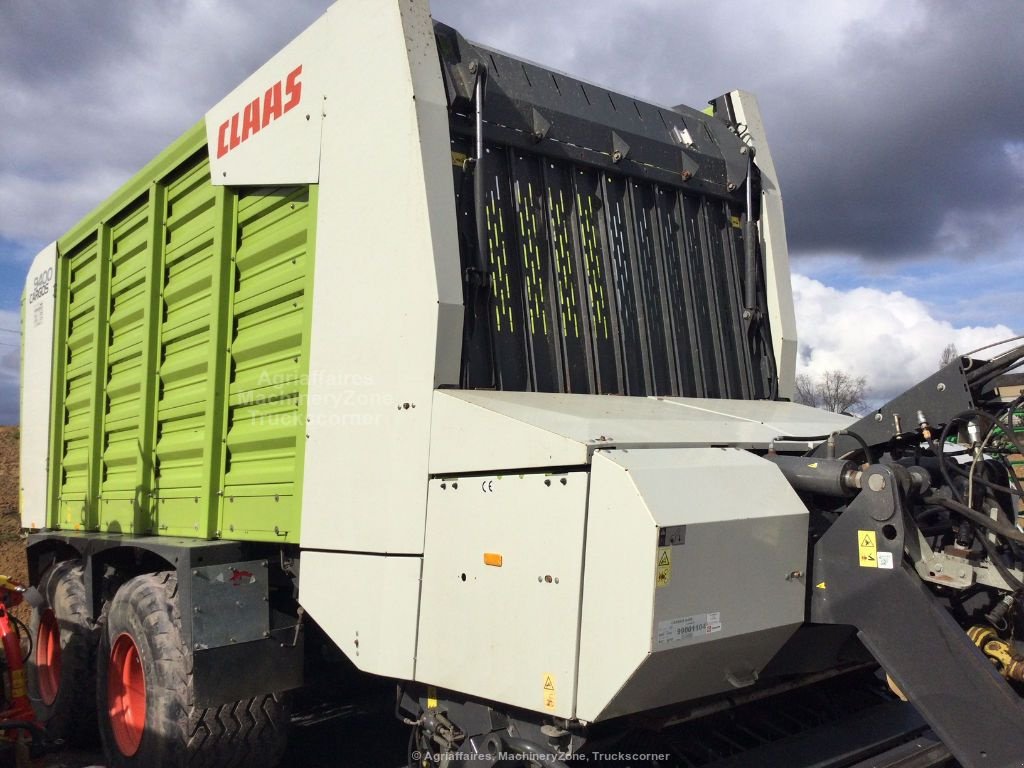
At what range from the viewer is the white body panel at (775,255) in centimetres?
436

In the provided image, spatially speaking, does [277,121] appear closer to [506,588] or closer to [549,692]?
[506,588]

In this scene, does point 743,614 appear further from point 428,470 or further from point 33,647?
point 33,647

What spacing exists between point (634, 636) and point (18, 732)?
408cm

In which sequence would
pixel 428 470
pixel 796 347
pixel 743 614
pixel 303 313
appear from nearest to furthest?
pixel 743 614 → pixel 428 470 → pixel 303 313 → pixel 796 347

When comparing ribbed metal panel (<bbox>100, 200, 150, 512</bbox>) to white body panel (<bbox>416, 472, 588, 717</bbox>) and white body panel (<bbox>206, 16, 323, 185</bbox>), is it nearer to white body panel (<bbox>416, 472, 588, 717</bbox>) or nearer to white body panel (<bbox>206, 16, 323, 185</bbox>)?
white body panel (<bbox>206, 16, 323, 185</bbox>)

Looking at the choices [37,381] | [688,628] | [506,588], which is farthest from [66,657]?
[688,628]

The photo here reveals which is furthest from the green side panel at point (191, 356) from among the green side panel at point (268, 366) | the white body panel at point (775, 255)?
the white body panel at point (775, 255)

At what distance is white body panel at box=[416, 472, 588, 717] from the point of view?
252 centimetres

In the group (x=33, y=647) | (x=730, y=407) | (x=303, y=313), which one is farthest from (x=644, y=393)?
(x=33, y=647)

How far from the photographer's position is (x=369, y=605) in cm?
314

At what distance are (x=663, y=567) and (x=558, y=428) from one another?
524 millimetres

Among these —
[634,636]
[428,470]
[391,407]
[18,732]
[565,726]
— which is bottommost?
[18,732]

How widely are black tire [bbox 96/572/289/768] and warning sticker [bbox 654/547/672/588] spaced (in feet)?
7.44

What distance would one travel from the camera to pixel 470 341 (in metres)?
3.18
